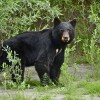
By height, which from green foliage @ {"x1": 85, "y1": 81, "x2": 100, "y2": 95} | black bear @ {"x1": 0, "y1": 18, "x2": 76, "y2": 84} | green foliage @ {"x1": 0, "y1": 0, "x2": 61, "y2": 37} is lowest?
green foliage @ {"x1": 85, "y1": 81, "x2": 100, "y2": 95}

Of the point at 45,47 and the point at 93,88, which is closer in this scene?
the point at 93,88

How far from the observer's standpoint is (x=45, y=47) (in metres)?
10.0

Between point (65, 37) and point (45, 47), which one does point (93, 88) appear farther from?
point (45, 47)

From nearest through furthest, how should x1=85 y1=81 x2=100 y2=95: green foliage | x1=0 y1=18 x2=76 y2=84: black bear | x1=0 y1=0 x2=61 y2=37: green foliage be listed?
x1=85 y1=81 x2=100 y2=95: green foliage → x1=0 y1=18 x2=76 y2=84: black bear → x1=0 y1=0 x2=61 y2=37: green foliage

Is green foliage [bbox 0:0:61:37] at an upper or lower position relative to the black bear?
upper

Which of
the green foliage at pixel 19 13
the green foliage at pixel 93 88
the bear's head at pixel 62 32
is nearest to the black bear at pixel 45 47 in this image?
the bear's head at pixel 62 32

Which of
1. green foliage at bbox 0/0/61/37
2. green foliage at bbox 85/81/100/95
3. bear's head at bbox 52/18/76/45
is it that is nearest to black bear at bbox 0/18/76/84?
bear's head at bbox 52/18/76/45

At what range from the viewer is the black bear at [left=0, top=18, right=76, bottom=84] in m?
9.89

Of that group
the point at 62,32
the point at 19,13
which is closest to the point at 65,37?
the point at 62,32

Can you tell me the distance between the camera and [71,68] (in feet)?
41.7

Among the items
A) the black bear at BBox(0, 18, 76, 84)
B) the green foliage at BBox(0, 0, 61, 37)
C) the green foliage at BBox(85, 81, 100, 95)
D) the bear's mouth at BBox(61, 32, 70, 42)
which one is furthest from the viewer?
the green foliage at BBox(0, 0, 61, 37)

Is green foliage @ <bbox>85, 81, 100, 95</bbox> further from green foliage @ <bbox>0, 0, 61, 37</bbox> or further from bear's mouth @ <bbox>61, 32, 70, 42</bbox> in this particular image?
green foliage @ <bbox>0, 0, 61, 37</bbox>

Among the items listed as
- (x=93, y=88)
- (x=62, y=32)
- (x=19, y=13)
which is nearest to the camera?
(x=93, y=88)

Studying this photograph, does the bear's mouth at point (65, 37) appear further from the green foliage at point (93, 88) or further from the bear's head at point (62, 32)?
the green foliage at point (93, 88)
